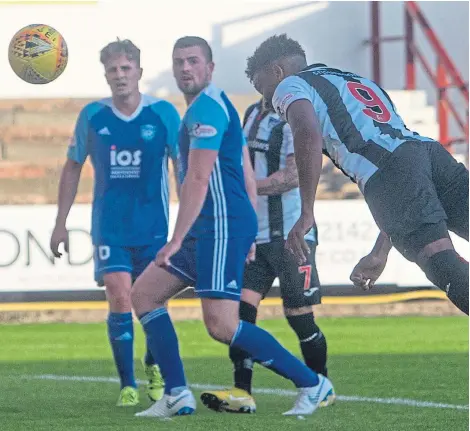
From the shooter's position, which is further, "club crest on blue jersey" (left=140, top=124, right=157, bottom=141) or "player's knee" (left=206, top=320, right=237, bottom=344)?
"club crest on blue jersey" (left=140, top=124, right=157, bottom=141)

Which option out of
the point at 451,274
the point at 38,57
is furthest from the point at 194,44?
the point at 38,57

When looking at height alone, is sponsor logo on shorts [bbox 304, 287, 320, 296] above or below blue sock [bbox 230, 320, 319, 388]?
above

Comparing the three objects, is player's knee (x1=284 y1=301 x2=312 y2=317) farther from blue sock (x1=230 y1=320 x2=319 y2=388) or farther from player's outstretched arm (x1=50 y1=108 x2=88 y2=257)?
player's outstretched arm (x1=50 y1=108 x2=88 y2=257)

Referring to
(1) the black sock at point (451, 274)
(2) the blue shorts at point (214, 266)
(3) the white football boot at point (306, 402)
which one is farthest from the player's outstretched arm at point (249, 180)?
(1) the black sock at point (451, 274)

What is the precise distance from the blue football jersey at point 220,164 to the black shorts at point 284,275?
2.14 feet

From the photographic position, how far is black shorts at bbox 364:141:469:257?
201 inches

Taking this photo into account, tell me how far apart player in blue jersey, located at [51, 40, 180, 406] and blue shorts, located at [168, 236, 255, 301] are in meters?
0.85

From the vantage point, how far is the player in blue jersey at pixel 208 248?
633 cm

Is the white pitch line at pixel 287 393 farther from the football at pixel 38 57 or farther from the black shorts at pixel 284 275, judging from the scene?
the football at pixel 38 57

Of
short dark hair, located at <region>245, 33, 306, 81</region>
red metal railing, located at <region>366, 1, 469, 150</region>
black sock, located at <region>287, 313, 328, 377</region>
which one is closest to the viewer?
short dark hair, located at <region>245, 33, 306, 81</region>

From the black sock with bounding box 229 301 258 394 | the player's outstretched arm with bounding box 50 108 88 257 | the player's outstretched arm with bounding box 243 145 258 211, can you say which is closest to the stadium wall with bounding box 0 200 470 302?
the player's outstretched arm with bounding box 50 108 88 257

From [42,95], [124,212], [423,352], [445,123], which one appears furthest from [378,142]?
[42,95]

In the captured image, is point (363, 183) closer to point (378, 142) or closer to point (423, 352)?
point (378, 142)

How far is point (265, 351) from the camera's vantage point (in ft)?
21.0
